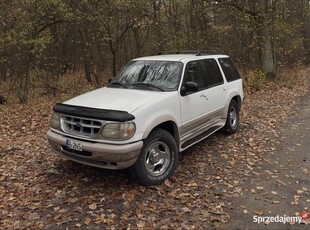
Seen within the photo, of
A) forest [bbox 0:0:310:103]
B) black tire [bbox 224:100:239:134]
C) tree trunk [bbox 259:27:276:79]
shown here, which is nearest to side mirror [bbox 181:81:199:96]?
black tire [bbox 224:100:239:134]

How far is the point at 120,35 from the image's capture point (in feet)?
55.4

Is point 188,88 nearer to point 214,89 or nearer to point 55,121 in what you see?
point 214,89

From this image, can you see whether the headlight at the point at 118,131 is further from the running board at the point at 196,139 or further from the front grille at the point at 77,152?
the running board at the point at 196,139

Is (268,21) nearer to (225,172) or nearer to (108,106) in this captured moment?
(225,172)

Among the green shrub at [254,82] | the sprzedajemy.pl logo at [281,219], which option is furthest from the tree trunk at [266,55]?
the sprzedajemy.pl logo at [281,219]

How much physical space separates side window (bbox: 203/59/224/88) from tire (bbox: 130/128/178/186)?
74.2 inches

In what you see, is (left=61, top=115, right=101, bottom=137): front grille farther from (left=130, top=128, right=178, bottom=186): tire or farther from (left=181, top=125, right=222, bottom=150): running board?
(left=181, top=125, right=222, bottom=150): running board

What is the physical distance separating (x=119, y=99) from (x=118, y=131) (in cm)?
74

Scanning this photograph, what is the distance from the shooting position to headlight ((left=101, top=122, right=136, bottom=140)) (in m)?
4.23

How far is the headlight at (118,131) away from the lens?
4227 millimetres

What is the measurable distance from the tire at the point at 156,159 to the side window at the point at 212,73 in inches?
74.2

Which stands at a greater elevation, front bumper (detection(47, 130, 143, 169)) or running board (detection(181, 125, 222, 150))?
front bumper (detection(47, 130, 143, 169))

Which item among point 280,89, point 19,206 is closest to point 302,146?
point 19,206

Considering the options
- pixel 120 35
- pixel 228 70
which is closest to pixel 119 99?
pixel 228 70
